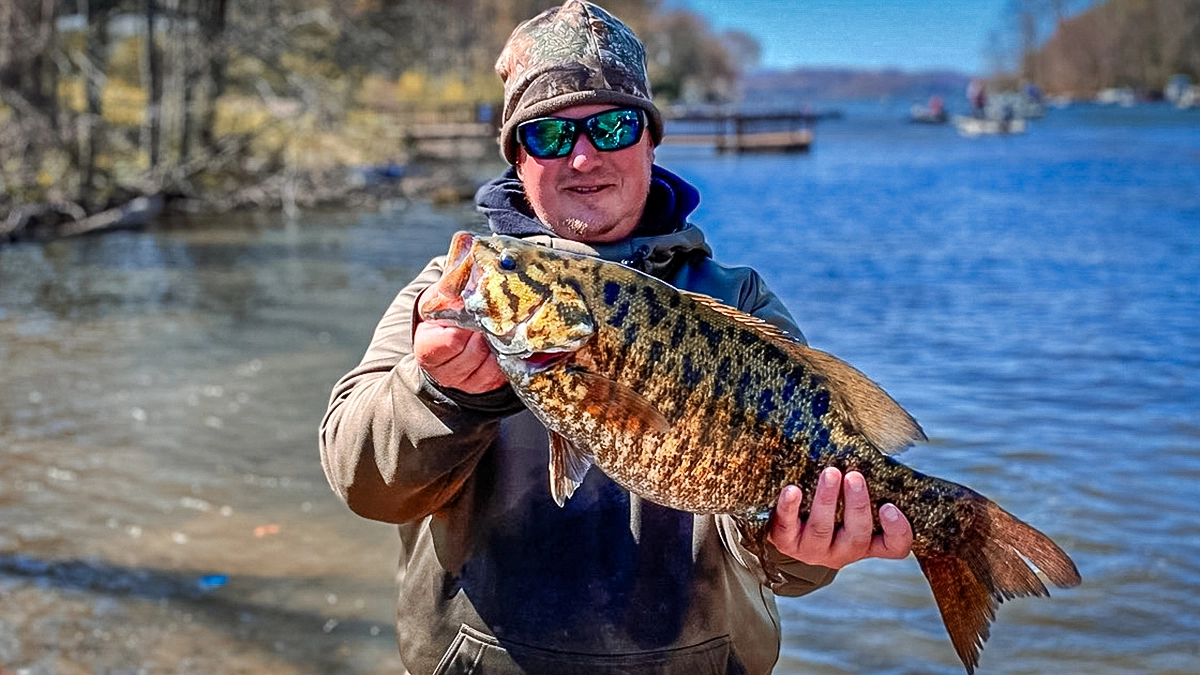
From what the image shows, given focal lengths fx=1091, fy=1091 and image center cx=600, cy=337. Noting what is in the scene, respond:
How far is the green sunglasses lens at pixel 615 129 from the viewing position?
2.84m

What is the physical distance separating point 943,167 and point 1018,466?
3886 centimetres

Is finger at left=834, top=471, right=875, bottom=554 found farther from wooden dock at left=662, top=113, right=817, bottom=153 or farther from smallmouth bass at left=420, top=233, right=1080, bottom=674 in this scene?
wooden dock at left=662, top=113, right=817, bottom=153

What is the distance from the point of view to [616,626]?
2672 millimetres

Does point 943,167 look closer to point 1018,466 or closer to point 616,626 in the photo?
point 1018,466

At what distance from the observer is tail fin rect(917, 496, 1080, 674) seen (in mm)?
2453

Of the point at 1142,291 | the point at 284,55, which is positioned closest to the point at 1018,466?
the point at 1142,291

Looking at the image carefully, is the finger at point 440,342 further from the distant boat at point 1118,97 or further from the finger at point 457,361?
the distant boat at point 1118,97

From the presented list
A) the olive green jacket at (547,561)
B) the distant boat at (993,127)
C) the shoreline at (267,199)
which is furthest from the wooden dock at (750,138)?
Answer: the olive green jacket at (547,561)

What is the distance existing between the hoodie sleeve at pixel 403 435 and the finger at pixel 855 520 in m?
0.78

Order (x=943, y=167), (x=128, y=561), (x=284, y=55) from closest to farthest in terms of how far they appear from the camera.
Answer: (x=128, y=561)
(x=284, y=55)
(x=943, y=167)

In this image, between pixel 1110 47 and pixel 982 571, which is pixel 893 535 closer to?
pixel 982 571

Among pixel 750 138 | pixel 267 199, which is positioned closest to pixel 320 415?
pixel 267 199

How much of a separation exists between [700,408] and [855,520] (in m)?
0.45

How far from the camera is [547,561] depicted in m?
2.70
